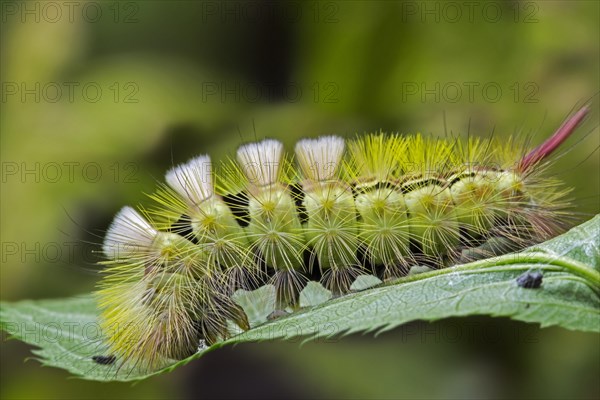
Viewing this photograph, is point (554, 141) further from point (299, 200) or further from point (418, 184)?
point (299, 200)

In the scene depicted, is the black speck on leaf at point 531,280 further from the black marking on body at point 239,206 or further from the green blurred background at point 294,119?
the green blurred background at point 294,119

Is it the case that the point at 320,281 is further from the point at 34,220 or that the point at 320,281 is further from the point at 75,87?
the point at 75,87

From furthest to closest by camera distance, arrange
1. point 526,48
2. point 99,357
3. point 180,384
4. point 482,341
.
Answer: point 526,48 → point 180,384 → point 482,341 → point 99,357

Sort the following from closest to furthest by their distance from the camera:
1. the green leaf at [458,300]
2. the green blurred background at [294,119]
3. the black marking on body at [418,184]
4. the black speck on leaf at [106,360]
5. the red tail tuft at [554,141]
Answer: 1. the green leaf at [458,300]
2. the red tail tuft at [554,141]
3. the black speck on leaf at [106,360]
4. the black marking on body at [418,184]
5. the green blurred background at [294,119]

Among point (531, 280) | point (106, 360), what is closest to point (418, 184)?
point (531, 280)


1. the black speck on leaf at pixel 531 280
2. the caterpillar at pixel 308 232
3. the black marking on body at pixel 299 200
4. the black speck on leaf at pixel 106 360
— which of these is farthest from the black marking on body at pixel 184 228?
the black speck on leaf at pixel 531 280

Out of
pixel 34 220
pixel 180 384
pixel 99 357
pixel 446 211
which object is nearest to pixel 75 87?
pixel 34 220
